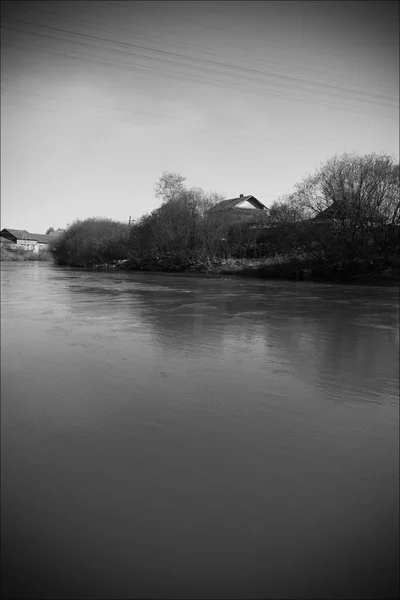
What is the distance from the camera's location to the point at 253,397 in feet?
13.6

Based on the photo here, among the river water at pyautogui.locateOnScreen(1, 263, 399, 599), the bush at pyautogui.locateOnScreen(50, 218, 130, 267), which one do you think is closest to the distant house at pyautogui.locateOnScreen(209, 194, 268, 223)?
the bush at pyautogui.locateOnScreen(50, 218, 130, 267)

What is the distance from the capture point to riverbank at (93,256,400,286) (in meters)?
22.3

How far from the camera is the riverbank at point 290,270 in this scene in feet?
73.3

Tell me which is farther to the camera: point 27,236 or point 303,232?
point 27,236

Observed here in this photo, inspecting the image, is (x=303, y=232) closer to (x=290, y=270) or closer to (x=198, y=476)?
(x=290, y=270)

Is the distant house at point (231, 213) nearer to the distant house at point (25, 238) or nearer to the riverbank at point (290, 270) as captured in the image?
the riverbank at point (290, 270)

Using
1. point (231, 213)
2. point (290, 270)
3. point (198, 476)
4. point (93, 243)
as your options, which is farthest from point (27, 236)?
point (198, 476)

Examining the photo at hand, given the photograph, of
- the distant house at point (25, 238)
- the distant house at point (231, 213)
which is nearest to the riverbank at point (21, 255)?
the distant house at point (231, 213)

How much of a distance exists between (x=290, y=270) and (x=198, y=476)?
80.2 ft

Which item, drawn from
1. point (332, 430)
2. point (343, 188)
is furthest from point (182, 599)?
point (343, 188)

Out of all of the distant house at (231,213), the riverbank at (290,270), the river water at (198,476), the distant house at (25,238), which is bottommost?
the river water at (198,476)

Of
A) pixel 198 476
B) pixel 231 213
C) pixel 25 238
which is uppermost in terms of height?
pixel 25 238

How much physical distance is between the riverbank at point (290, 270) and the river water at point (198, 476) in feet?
59.5

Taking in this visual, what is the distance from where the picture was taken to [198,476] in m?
2.75
